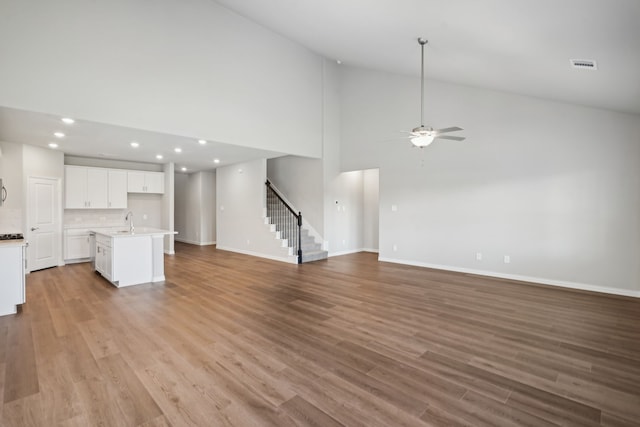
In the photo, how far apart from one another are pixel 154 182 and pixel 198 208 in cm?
222

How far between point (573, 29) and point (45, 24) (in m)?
6.11

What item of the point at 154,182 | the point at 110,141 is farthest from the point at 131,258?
the point at 154,182

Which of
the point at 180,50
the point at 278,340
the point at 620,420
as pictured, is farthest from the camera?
Result: the point at 180,50

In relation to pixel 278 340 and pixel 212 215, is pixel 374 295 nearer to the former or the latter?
pixel 278 340

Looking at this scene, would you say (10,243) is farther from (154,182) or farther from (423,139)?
(423,139)

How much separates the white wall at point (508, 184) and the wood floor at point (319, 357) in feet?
2.91

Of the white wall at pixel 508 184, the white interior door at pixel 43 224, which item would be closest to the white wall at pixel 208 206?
the white interior door at pixel 43 224

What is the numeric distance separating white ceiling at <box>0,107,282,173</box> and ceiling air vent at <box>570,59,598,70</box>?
18.0 feet

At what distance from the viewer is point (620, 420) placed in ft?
6.77

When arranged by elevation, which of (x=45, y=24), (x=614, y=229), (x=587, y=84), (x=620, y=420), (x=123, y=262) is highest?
(x=45, y=24)

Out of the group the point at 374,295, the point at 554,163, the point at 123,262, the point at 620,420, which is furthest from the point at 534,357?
the point at 123,262

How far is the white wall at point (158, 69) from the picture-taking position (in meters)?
4.06

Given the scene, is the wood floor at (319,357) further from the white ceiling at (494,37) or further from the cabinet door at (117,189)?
the cabinet door at (117,189)

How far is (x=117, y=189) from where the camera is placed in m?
8.15
